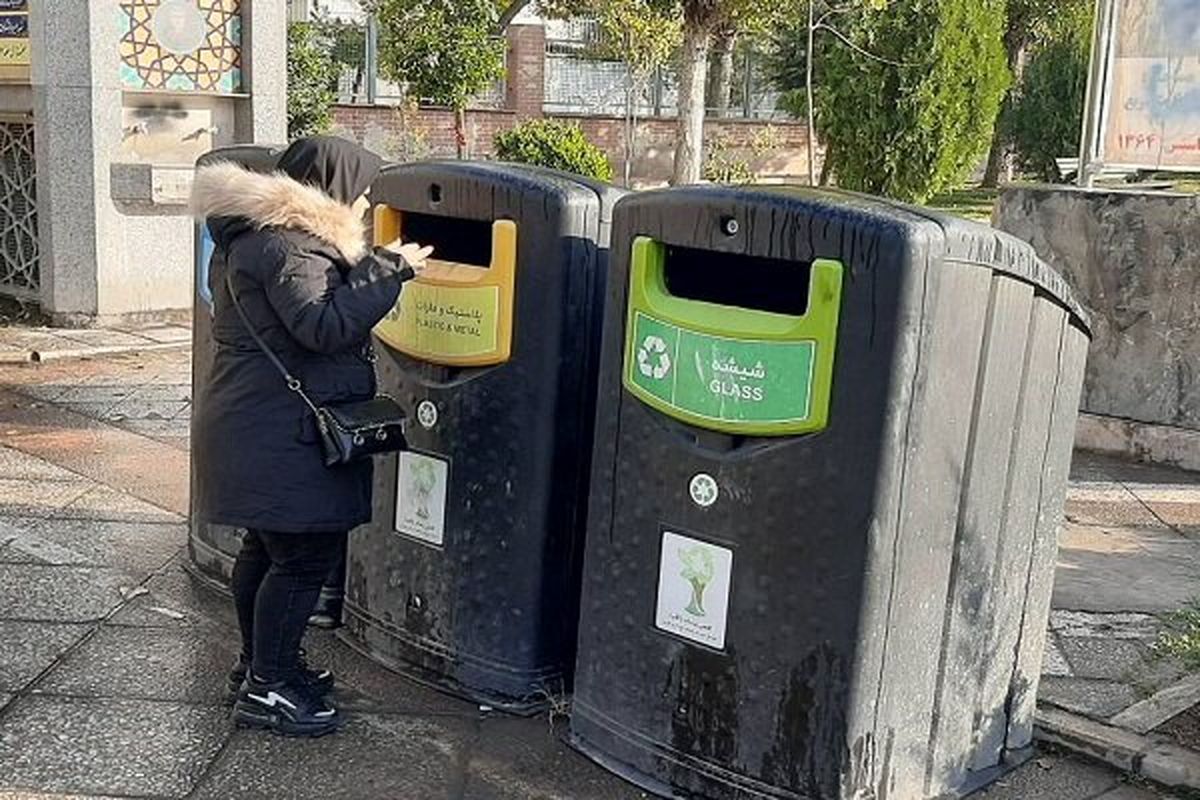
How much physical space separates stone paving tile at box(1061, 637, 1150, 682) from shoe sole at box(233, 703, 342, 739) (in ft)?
→ 7.20

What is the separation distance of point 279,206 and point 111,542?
2339 mm

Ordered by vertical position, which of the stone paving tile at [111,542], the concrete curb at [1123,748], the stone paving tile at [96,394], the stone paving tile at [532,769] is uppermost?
the concrete curb at [1123,748]

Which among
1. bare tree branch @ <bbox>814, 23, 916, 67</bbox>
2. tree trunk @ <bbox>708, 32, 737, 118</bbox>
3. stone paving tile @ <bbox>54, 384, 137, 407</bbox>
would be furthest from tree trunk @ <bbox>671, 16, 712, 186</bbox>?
tree trunk @ <bbox>708, 32, 737, 118</bbox>

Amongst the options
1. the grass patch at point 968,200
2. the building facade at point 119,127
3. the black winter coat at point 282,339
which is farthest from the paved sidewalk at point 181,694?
the grass patch at point 968,200

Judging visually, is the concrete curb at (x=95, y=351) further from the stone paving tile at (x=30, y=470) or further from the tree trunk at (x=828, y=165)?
the tree trunk at (x=828, y=165)

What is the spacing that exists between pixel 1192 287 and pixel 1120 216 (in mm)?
478

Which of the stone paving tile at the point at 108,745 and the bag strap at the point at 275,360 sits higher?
the bag strap at the point at 275,360

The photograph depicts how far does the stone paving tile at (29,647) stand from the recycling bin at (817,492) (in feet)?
5.31

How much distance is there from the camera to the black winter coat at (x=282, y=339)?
3.34 m

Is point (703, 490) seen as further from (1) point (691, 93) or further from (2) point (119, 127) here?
(1) point (691, 93)

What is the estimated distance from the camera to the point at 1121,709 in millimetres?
3922

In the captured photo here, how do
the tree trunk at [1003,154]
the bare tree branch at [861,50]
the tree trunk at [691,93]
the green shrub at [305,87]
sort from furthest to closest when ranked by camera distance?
1. the tree trunk at [1003,154]
2. the bare tree branch at [861,50]
3. the tree trunk at [691,93]
4. the green shrub at [305,87]

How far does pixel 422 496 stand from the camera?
3.91 meters

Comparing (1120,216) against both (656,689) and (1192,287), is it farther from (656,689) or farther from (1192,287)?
(656,689)
